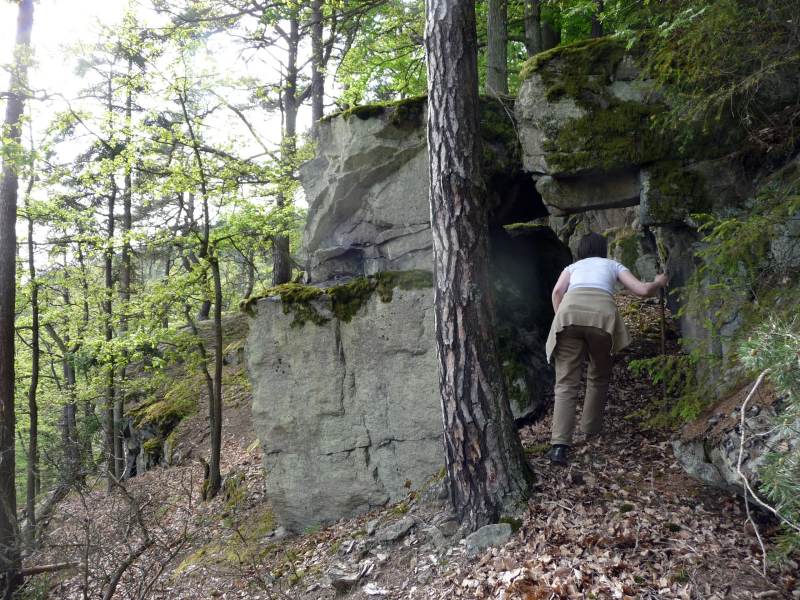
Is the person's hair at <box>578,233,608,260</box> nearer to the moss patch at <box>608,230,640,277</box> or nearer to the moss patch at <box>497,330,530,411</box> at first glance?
the moss patch at <box>497,330,530,411</box>

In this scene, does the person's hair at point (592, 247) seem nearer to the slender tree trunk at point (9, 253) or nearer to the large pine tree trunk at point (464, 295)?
the large pine tree trunk at point (464, 295)

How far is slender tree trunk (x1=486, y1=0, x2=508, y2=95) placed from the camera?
352 inches

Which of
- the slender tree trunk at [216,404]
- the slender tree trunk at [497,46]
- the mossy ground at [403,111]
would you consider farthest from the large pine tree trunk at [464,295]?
the slender tree trunk at [216,404]

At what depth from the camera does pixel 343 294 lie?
23.5ft

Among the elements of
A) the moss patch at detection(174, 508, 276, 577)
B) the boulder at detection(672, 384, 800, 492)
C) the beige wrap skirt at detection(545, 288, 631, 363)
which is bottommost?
the moss patch at detection(174, 508, 276, 577)

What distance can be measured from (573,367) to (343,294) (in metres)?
3.14

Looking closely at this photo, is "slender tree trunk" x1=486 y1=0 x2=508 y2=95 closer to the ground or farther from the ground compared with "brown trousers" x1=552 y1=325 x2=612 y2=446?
farther from the ground

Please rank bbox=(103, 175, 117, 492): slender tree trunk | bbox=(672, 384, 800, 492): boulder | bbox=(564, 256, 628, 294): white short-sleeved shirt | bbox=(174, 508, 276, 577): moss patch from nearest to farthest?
1. bbox=(672, 384, 800, 492): boulder
2. bbox=(564, 256, 628, 294): white short-sleeved shirt
3. bbox=(174, 508, 276, 577): moss patch
4. bbox=(103, 175, 117, 492): slender tree trunk

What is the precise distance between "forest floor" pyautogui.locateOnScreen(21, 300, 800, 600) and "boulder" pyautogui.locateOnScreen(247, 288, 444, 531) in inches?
15.2

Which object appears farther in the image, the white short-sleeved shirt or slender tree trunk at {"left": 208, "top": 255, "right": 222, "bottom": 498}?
slender tree trunk at {"left": 208, "top": 255, "right": 222, "bottom": 498}

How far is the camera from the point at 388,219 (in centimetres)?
748

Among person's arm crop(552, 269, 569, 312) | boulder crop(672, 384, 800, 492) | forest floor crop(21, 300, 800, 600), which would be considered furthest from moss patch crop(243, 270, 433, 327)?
boulder crop(672, 384, 800, 492)

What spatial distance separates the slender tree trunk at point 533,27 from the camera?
978 centimetres

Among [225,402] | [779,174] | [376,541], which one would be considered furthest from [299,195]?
[779,174]
